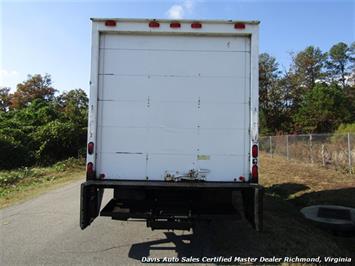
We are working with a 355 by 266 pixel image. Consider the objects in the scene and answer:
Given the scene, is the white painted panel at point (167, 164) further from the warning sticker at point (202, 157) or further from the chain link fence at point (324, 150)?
the chain link fence at point (324, 150)

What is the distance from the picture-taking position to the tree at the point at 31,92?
8706cm

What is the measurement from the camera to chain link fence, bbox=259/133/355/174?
17.6 meters

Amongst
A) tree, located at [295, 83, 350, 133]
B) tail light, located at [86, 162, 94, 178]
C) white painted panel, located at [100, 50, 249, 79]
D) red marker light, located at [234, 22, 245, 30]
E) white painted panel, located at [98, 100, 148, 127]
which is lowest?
tail light, located at [86, 162, 94, 178]

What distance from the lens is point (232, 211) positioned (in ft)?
21.0

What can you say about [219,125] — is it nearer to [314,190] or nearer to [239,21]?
[239,21]

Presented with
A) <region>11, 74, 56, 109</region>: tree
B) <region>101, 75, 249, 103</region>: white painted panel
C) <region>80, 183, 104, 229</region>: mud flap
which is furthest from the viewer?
<region>11, 74, 56, 109</region>: tree

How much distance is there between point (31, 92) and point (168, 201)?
291ft

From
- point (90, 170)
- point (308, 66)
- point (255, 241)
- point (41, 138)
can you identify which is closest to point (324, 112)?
point (308, 66)

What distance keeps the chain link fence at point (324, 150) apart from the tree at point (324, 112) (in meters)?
25.4

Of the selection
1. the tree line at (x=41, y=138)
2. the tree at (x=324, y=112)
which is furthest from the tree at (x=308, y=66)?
the tree line at (x=41, y=138)

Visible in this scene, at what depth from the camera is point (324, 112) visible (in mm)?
50500

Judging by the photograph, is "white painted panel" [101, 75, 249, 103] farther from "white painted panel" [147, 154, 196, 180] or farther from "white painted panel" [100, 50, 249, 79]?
"white painted panel" [147, 154, 196, 180]

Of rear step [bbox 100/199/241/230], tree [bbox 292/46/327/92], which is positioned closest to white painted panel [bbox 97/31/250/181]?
rear step [bbox 100/199/241/230]

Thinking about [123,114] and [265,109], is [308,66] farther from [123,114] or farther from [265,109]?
[123,114]
